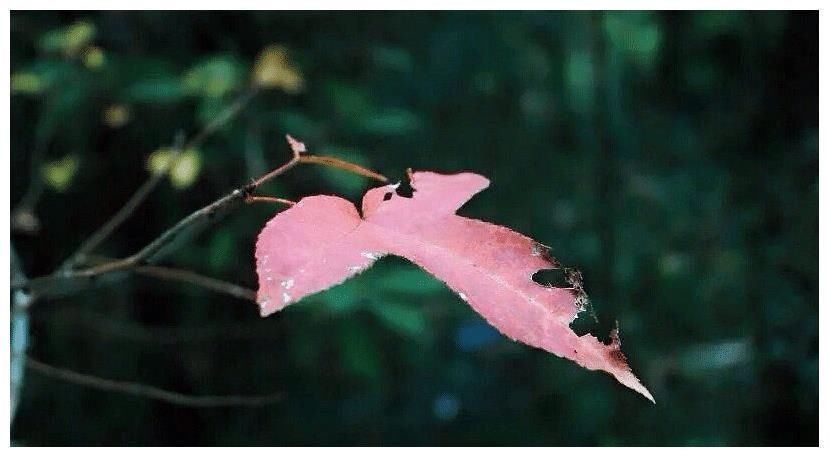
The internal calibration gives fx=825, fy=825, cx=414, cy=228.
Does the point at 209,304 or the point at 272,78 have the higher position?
the point at 272,78

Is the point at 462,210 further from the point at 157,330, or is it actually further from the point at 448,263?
the point at 448,263

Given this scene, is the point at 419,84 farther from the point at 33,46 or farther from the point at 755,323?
the point at 755,323

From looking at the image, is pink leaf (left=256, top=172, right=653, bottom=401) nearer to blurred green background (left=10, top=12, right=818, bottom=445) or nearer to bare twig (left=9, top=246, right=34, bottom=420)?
bare twig (left=9, top=246, right=34, bottom=420)

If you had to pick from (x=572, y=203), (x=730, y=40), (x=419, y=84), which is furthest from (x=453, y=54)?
(x=730, y=40)

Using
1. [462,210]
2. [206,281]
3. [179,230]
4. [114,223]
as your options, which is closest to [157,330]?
[462,210]

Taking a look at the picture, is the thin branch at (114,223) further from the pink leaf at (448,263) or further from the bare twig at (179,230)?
the pink leaf at (448,263)

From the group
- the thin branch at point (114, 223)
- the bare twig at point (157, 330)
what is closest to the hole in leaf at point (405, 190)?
the thin branch at point (114, 223)

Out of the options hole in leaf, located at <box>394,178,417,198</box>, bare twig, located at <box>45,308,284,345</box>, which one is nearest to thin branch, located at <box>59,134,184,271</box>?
hole in leaf, located at <box>394,178,417,198</box>
